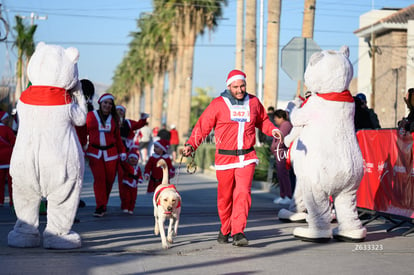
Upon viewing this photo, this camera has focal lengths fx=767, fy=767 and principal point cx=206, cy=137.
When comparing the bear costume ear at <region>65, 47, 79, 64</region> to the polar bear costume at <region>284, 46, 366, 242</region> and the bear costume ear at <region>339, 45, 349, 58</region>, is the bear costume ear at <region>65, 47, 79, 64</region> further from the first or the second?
the bear costume ear at <region>339, 45, 349, 58</region>

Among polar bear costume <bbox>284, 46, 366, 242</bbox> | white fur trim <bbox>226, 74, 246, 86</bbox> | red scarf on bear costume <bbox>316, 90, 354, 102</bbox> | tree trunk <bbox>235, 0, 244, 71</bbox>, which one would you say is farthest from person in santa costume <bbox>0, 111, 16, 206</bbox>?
tree trunk <bbox>235, 0, 244, 71</bbox>

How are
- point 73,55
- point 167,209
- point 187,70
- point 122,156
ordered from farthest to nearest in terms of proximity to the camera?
point 187,70 < point 122,156 < point 167,209 < point 73,55

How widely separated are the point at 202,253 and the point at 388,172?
158 inches

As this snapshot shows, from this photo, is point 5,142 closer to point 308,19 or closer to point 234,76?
point 234,76

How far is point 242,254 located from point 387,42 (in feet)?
145

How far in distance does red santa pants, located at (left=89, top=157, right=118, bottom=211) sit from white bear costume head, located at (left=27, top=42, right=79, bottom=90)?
11.1ft

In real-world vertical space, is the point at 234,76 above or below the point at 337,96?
above

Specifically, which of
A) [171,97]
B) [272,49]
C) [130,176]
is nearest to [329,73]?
[130,176]

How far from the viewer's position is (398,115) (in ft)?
164

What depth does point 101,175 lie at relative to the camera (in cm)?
1157

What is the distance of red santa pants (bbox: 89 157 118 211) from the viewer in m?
11.6

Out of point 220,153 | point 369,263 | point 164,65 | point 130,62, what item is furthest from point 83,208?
point 130,62

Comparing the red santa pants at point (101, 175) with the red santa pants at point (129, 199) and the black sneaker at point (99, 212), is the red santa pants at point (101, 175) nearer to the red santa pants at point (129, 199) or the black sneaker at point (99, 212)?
the black sneaker at point (99, 212)

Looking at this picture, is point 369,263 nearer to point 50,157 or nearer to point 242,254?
point 242,254
